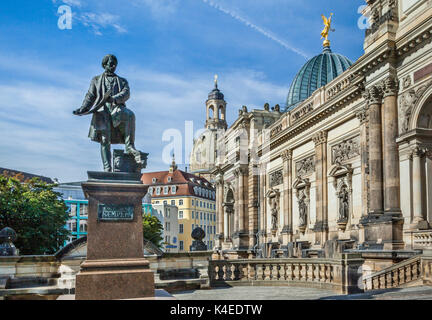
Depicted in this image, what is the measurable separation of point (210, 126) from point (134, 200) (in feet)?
350

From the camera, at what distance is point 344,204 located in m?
25.9

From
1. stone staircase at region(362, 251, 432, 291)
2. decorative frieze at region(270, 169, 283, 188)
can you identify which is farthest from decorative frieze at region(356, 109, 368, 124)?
decorative frieze at region(270, 169, 283, 188)

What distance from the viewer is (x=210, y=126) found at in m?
114

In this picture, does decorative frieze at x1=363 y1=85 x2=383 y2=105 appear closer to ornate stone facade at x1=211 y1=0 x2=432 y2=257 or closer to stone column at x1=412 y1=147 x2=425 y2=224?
ornate stone facade at x1=211 y1=0 x2=432 y2=257

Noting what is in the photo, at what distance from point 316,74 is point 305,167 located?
61.2 ft

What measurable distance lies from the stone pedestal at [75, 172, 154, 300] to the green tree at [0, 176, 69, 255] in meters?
27.7

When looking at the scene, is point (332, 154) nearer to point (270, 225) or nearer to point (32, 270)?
point (270, 225)

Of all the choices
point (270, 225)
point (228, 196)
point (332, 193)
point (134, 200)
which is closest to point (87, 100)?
point (134, 200)

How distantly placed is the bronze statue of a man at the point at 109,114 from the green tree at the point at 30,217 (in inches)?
1062

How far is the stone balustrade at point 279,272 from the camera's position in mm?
13164

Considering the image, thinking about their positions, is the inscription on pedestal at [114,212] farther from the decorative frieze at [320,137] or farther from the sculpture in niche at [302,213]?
the sculpture in niche at [302,213]

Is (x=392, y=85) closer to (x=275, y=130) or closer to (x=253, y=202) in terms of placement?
(x=275, y=130)

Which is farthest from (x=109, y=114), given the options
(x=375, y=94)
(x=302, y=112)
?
(x=302, y=112)

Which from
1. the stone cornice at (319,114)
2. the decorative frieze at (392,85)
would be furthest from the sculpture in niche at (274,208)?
the decorative frieze at (392,85)
